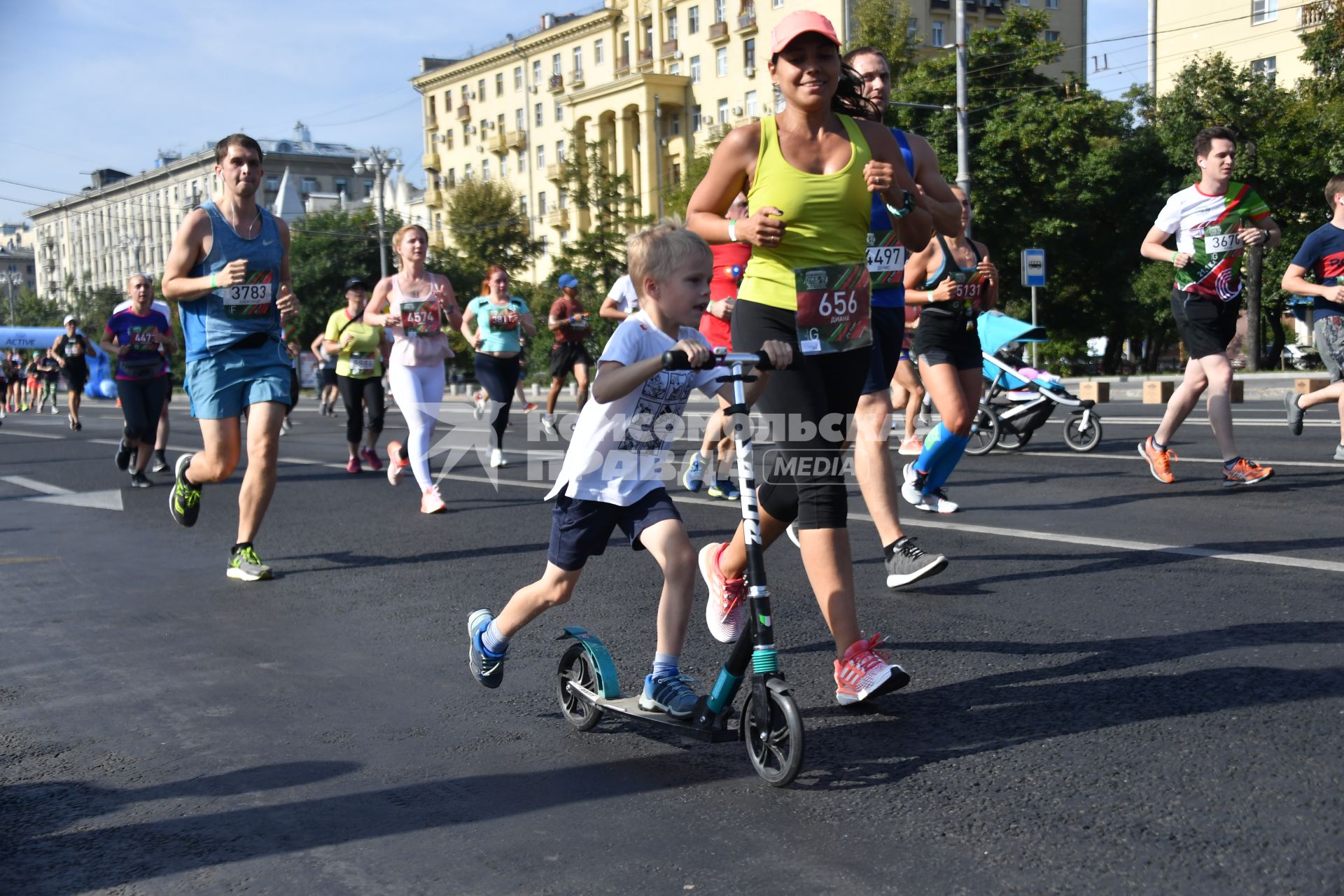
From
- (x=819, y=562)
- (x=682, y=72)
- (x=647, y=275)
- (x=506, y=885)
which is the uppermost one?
(x=682, y=72)

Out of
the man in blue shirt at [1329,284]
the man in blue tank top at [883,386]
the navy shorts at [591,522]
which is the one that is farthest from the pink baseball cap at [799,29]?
the man in blue shirt at [1329,284]

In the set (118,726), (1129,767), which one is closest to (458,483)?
(118,726)

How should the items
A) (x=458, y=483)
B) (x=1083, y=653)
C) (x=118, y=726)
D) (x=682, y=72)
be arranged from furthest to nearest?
(x=682, y=72) < (x=458, y=483) < (x=1083, y=653) < (x=118, y=726)

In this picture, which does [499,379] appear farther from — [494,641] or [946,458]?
[494,641]

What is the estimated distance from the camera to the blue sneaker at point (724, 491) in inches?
350

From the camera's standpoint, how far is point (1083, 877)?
8.58 ft

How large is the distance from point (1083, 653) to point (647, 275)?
76.5 inches

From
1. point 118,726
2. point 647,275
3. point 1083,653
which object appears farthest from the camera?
point 1083,653

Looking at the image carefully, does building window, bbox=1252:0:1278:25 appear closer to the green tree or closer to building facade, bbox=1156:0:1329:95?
building facade, bbox=1156:0:1329:95

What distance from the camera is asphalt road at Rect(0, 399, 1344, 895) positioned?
2.81m

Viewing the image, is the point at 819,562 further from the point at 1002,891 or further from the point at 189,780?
the point at 189,780

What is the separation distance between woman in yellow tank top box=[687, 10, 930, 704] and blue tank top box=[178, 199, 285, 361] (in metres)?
3.46

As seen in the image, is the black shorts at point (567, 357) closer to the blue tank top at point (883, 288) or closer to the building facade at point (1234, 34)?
the blue tank top at point (883, 288)

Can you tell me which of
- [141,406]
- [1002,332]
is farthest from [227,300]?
[1002,332]
